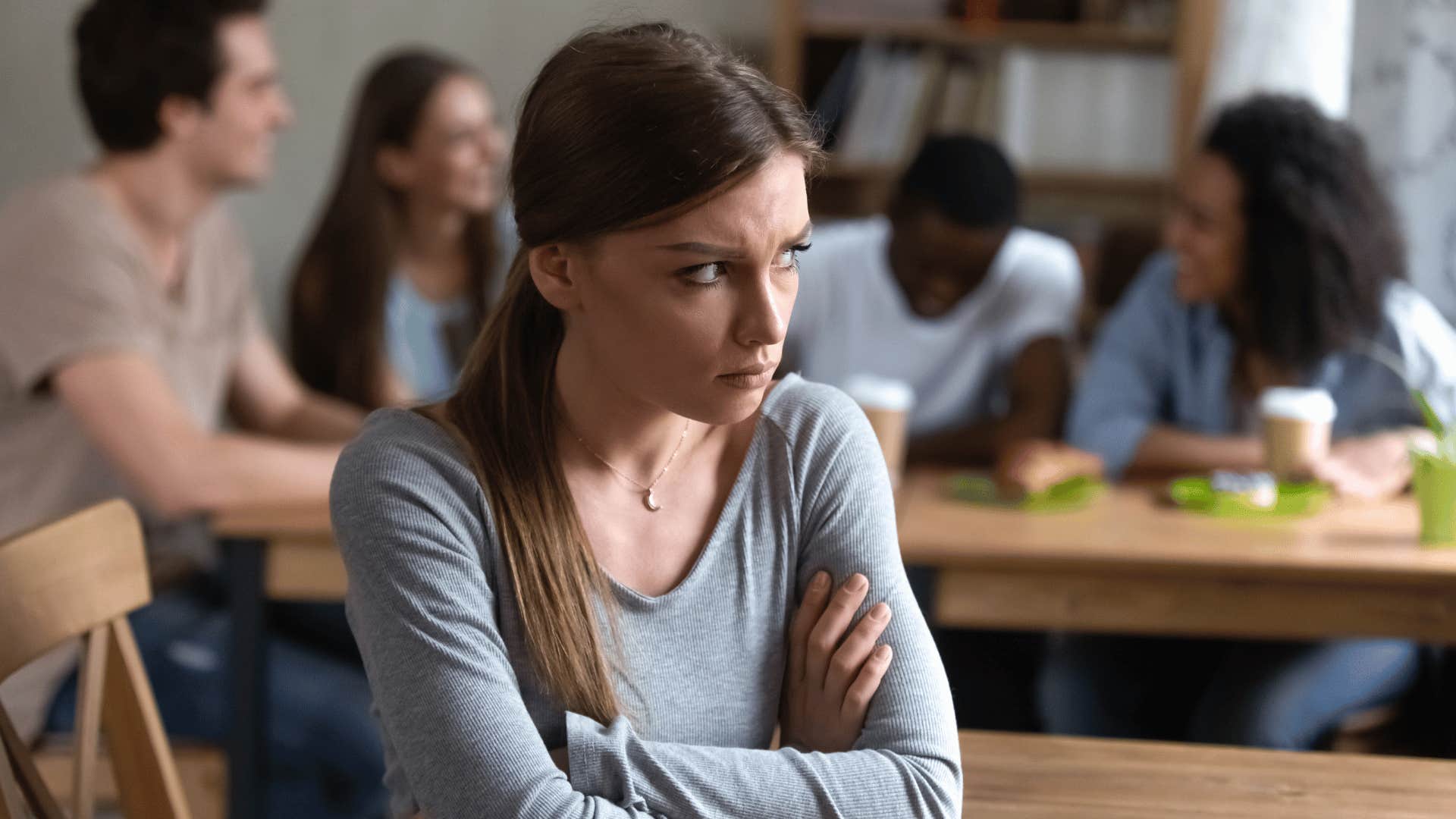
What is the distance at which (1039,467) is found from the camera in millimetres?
2090

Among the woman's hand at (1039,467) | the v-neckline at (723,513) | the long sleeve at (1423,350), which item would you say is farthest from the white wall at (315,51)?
the v-neckline at (723,513)

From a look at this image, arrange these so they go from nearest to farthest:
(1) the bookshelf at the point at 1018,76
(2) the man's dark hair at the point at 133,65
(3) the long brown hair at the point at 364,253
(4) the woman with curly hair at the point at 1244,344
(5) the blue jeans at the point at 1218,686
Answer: (5) the blue jeans at the point at 1218,686 < (4) the woman with curly hair at the point at 1244,344 < (2) the man's dark hair at the point at 133,65 < (3) the long brown hair at the point at 364,253 < (1) the bookshelf at the point at 1018,76

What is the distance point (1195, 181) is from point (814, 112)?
137 cm

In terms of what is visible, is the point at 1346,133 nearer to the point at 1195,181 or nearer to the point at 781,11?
the point at 1195,181

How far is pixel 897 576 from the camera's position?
1202 millimetres

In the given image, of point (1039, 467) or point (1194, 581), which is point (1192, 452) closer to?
point (1039, 467)

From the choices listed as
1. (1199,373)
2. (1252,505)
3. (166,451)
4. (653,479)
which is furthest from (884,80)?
(653,479)

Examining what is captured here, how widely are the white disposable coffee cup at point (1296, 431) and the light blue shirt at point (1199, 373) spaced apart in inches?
6.7

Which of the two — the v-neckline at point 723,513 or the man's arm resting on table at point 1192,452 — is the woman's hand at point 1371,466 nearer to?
the man's arm resting on table at point 1192,452

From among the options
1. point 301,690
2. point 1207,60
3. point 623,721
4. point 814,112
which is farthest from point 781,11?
point 623,721

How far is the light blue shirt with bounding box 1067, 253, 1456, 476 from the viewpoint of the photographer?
2256 millimetres

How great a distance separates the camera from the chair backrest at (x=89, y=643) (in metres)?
1.12

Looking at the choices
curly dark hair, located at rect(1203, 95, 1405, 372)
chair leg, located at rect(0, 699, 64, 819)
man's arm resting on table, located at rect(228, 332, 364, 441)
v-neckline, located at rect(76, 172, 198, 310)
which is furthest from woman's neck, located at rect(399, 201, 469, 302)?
chair leg, located at rect(0, 699, 64, 819)

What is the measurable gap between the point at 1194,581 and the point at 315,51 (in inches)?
112
